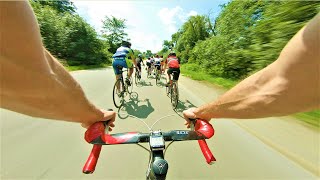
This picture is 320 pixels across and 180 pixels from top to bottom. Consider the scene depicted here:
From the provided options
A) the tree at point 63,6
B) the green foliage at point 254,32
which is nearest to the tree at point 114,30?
the tree at point 63,6

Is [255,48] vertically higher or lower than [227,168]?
higher

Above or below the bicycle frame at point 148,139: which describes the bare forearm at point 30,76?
above

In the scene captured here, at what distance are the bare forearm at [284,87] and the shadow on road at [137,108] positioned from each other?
5518mm

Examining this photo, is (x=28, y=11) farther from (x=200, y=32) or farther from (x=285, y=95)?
(x=200, y=32)

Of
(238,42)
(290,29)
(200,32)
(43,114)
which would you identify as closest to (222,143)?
(290,29)

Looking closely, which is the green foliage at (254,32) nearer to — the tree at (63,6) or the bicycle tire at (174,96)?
the bicycle tire at (174,96)

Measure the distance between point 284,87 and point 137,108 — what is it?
23.0ft

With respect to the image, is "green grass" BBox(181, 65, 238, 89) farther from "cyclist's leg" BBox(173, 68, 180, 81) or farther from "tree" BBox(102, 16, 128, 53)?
"tree" BBox(102, 16, 128, 53)

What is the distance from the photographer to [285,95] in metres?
1.35

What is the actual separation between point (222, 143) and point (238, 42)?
9.58 meters

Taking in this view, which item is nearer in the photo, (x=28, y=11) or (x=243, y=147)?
(x=28, y=11)

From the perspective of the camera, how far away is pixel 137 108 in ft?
26.8

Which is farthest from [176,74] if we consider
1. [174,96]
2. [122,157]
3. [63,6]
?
[63,6]

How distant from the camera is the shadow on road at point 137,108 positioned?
7.35 meters
